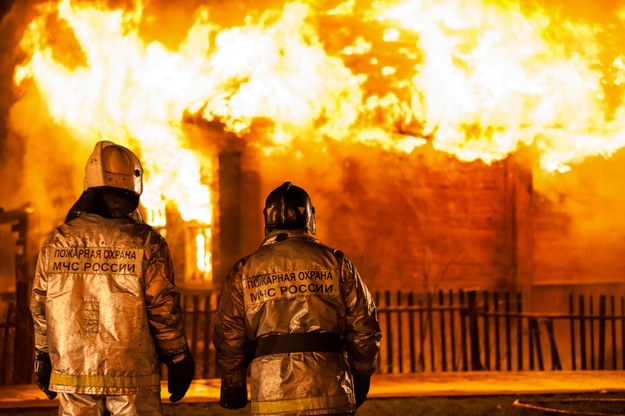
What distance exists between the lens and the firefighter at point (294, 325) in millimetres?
4273

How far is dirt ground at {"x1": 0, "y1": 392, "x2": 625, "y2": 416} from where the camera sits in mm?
8047

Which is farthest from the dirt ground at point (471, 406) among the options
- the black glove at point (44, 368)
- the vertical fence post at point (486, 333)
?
the black glove at point (44, 368)

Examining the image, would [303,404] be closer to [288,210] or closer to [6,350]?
[288,210]

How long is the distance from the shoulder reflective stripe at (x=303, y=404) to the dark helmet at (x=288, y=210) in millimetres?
834

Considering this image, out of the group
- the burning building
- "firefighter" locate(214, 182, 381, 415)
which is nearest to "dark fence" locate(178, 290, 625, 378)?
the burning building

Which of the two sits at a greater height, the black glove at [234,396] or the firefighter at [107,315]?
the firefighter at [107,315]

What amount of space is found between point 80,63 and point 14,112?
1.86 meters

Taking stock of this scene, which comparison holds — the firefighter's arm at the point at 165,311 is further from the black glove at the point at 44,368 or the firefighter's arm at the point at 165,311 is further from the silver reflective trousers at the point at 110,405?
the black glove at the point at 44,368

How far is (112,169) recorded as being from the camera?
183 inches

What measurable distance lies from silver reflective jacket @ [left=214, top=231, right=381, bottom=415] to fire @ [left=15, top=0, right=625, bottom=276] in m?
6.87

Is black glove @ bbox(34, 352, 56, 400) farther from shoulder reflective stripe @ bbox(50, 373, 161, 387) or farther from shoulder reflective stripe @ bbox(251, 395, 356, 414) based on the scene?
shoulder reflective stripe @ bbox(251, 395, 356, 414)

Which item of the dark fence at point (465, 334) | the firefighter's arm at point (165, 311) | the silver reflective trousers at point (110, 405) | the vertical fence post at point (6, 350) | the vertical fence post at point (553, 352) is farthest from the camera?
the vertical fence post at point (553, 352)

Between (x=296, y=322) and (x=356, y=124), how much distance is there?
8.16 metres

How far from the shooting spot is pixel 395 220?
45.5 feet
